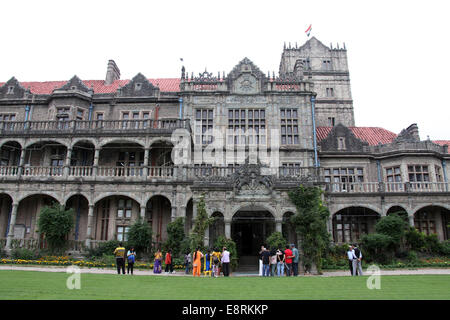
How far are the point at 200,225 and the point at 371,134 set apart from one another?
2059 centimetres

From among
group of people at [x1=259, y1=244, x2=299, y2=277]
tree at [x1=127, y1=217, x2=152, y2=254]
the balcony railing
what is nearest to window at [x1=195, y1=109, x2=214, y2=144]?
the balcony railing

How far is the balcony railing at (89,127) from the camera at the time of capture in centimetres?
2598

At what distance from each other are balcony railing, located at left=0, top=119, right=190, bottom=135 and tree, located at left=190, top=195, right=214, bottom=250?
8263mm

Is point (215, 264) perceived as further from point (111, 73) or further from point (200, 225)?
point (111, 73)

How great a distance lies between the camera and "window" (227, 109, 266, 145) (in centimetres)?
2697

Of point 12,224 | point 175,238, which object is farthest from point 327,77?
point 12,224

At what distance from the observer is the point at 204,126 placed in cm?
2745

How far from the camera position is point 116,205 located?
86.8 ft

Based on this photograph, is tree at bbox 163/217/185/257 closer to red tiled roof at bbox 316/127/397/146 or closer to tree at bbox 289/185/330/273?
tree at bbox 289/185/330/273

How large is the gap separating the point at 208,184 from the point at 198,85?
36.9 feet

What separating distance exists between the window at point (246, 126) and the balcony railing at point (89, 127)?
13.7 ft

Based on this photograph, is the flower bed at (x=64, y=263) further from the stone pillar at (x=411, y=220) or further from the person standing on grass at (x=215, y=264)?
the stone pillar at (x=411, y=220)

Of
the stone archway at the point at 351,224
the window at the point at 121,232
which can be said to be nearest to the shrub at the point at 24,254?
the window at the point at 121,232
